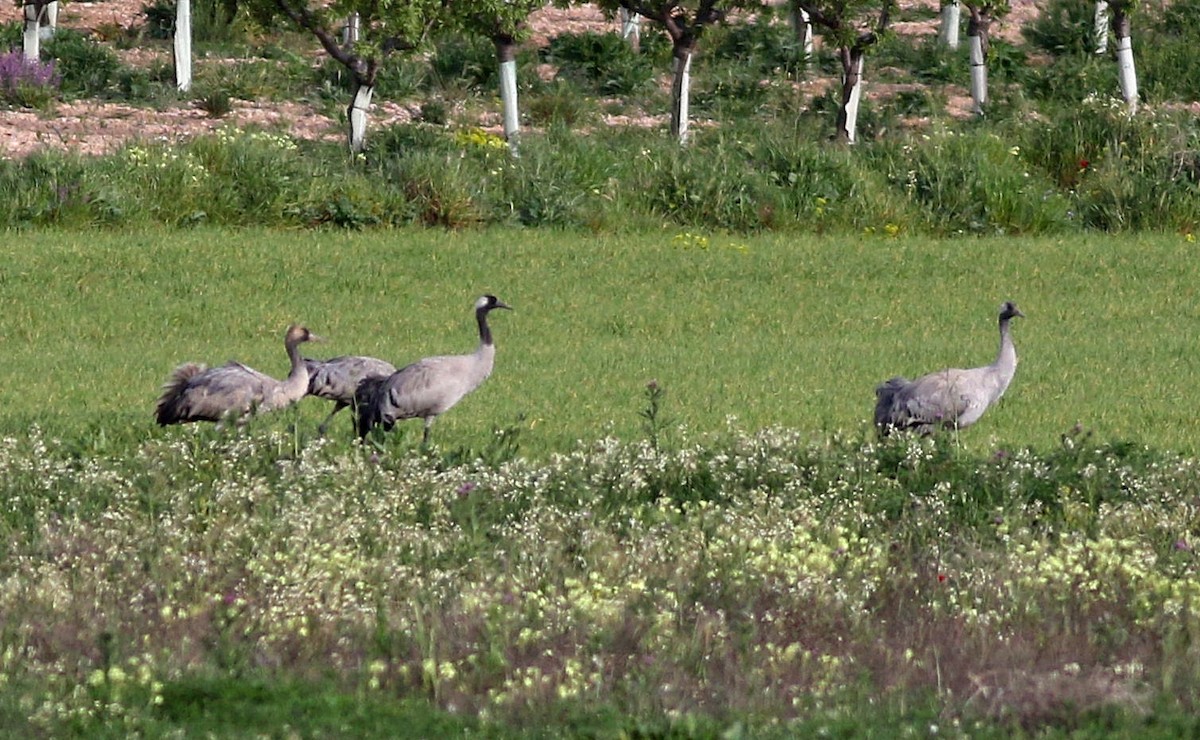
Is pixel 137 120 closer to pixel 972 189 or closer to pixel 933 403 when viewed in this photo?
pixel 972 189

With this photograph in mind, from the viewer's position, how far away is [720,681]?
7609mm

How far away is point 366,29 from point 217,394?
54.2 ft

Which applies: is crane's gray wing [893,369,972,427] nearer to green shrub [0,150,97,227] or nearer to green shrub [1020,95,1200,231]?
green shrub [1020,95,1200,231]

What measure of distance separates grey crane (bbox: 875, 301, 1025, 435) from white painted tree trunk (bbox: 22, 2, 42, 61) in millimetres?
23958

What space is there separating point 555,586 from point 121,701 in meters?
2.23

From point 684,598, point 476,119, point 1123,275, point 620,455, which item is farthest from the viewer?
point 476,119

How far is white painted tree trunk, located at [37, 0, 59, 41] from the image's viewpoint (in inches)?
Result: 1497

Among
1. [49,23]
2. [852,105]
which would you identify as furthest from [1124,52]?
[49,23]

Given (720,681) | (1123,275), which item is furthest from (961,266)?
(720,681)

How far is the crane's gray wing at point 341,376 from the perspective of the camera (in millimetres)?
13609

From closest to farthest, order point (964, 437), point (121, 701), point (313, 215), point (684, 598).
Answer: point (121, 701) < point (684, 598) < point (964, 437) < point (313, 215)

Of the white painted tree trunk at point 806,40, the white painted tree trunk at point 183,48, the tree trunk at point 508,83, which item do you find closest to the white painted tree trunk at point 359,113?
the tree trunk at point 508,83

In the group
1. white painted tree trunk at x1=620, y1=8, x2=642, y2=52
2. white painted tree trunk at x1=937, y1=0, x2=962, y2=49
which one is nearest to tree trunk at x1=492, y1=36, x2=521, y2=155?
white painted tree trunk at x1=620, y1=8, x2=642, y2=52

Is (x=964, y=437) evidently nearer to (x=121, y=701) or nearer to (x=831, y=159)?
(x=121, y=701)
